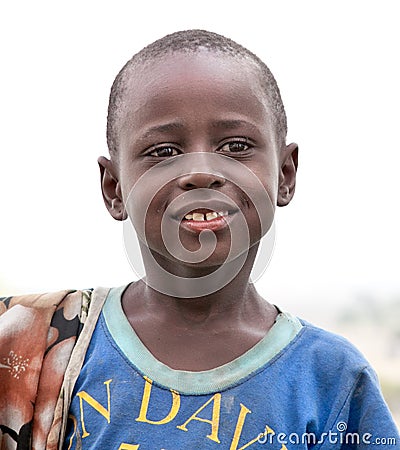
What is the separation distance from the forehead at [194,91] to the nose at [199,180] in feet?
0.30

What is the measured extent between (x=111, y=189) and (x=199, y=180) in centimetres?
28

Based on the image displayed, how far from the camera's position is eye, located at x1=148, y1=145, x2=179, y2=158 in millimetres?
1352

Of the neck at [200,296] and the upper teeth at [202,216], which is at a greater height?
the upper teeth at [202,216]

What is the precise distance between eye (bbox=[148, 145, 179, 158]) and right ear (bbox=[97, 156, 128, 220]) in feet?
0.51

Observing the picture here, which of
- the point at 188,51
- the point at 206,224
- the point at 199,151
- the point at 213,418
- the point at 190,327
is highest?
the point at 188,51

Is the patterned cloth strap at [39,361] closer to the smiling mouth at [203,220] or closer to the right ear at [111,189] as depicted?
the right ear at [111,189]

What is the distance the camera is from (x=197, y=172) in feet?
4.27

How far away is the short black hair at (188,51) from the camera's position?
1.42m

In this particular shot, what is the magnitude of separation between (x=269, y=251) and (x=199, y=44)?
0.37 metres

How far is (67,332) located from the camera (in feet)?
4.69

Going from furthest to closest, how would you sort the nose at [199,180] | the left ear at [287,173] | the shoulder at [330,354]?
the left ear at [287,173], the shoulder at [330,354], the nose at [199,180]

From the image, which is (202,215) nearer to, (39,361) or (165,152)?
(165,152)

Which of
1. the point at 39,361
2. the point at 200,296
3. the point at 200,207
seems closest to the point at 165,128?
the point at 200,207

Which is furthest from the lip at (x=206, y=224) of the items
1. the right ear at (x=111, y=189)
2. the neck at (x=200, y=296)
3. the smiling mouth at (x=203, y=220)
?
the right ear at (x=111, y=189)
